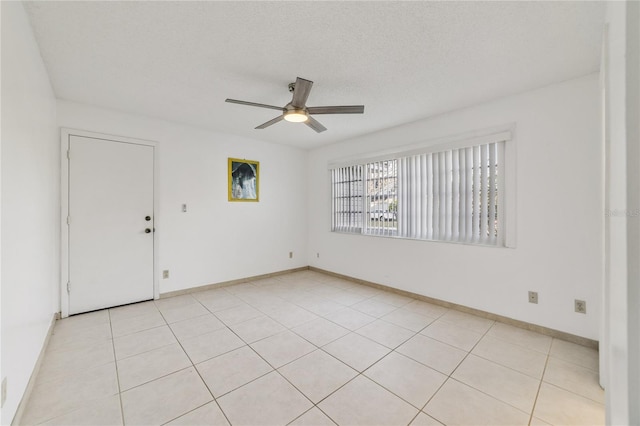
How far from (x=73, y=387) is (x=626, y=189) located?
2946 millimetres

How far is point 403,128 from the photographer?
12.5 ft

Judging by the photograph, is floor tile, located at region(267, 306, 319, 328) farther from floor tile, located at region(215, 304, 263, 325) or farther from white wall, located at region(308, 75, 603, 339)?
white wall, located at region(308, 75, 603, 339)

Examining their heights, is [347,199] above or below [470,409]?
above

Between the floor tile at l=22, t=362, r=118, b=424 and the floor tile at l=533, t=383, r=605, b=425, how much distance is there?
2762mm

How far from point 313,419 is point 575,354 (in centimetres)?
231

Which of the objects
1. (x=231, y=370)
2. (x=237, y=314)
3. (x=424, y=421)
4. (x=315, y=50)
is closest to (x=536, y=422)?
(x=424, y=421)

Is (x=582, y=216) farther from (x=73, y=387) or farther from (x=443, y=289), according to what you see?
(x=73, y=387)

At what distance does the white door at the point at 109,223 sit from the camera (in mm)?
3102

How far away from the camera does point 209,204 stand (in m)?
4.10

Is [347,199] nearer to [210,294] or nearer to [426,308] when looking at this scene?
[426,308]

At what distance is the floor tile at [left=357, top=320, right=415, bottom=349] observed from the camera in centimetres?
249

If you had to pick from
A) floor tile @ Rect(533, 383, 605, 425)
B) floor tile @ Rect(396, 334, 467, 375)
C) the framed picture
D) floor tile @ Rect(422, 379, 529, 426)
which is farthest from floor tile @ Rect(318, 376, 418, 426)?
the framed picture

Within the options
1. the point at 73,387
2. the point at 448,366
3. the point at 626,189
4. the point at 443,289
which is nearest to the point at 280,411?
the point at 448,366

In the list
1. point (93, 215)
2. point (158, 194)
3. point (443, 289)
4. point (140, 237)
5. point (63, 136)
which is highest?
point (63, 136)
